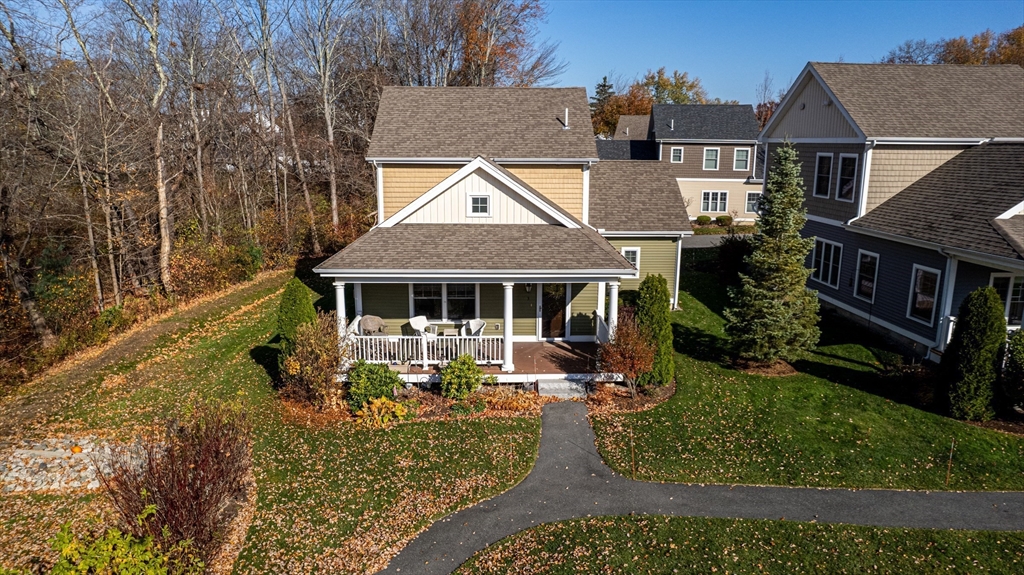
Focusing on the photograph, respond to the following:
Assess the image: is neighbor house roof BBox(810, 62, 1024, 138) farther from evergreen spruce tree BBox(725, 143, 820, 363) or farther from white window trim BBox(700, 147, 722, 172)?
white window trim BBox(700, 147, 722, 172)

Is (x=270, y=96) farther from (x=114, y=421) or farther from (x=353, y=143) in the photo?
Answer: (x=114, y=421)

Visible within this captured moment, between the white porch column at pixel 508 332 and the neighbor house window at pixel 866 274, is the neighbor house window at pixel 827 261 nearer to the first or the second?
the neighbor house window at pixel 866 274

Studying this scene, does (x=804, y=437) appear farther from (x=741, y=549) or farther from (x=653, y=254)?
(x=653, y=254)

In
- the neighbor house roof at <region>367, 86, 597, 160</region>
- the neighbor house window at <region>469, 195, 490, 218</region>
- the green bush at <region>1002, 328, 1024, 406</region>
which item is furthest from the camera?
the neighbor house roof at <region>367, 86, 597, 160</region>

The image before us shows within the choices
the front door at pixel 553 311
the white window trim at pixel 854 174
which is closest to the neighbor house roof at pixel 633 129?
the white window trim at pixel 854 174

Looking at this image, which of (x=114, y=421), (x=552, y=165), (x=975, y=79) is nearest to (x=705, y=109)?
(x=975, y=79)

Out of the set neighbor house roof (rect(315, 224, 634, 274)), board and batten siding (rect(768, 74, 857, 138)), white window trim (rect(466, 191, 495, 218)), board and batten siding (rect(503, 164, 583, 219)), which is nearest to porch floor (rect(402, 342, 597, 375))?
neighbor house roof (rect(315, 224, 634, 274))
